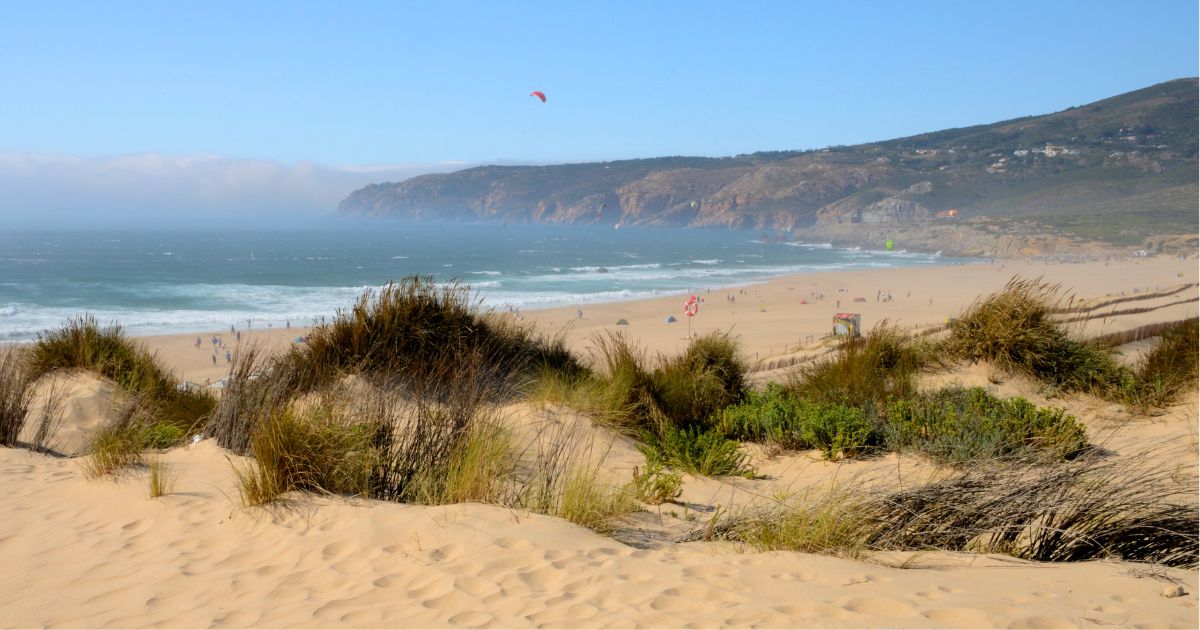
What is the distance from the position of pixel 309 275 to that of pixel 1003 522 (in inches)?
2196

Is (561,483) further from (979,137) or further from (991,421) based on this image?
(979,137)

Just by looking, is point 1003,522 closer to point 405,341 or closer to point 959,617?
point 959,617

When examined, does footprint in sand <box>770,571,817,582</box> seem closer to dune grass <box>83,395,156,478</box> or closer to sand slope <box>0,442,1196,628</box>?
sand slope <box>0,442,1196,628</box>

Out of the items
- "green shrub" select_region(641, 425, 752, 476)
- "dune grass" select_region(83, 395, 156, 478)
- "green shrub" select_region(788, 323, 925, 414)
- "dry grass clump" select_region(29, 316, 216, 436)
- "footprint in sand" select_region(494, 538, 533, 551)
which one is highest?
"dry grass clump" select_region(29, 316, 216, 436)

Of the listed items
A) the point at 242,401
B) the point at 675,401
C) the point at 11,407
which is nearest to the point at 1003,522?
the point at 675,401

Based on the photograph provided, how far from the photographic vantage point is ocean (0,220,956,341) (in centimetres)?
3441

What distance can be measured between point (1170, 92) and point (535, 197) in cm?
12659

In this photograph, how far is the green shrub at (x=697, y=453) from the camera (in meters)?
6.88

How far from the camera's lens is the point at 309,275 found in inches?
2186

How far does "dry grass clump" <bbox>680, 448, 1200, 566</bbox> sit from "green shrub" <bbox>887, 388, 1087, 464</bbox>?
2.00 metres

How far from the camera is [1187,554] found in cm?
414

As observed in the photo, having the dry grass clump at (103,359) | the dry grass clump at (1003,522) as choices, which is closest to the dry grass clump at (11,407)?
the dry grass clump at (103,359)

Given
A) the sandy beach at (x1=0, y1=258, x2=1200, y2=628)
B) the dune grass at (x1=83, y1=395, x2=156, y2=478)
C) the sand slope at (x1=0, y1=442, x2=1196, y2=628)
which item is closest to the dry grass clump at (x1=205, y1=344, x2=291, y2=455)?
the sandy beach at (x1=0, y1=258, x2=1200, y2=628)

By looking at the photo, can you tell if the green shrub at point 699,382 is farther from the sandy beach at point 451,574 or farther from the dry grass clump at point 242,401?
the dry grass clump at point 242,401
